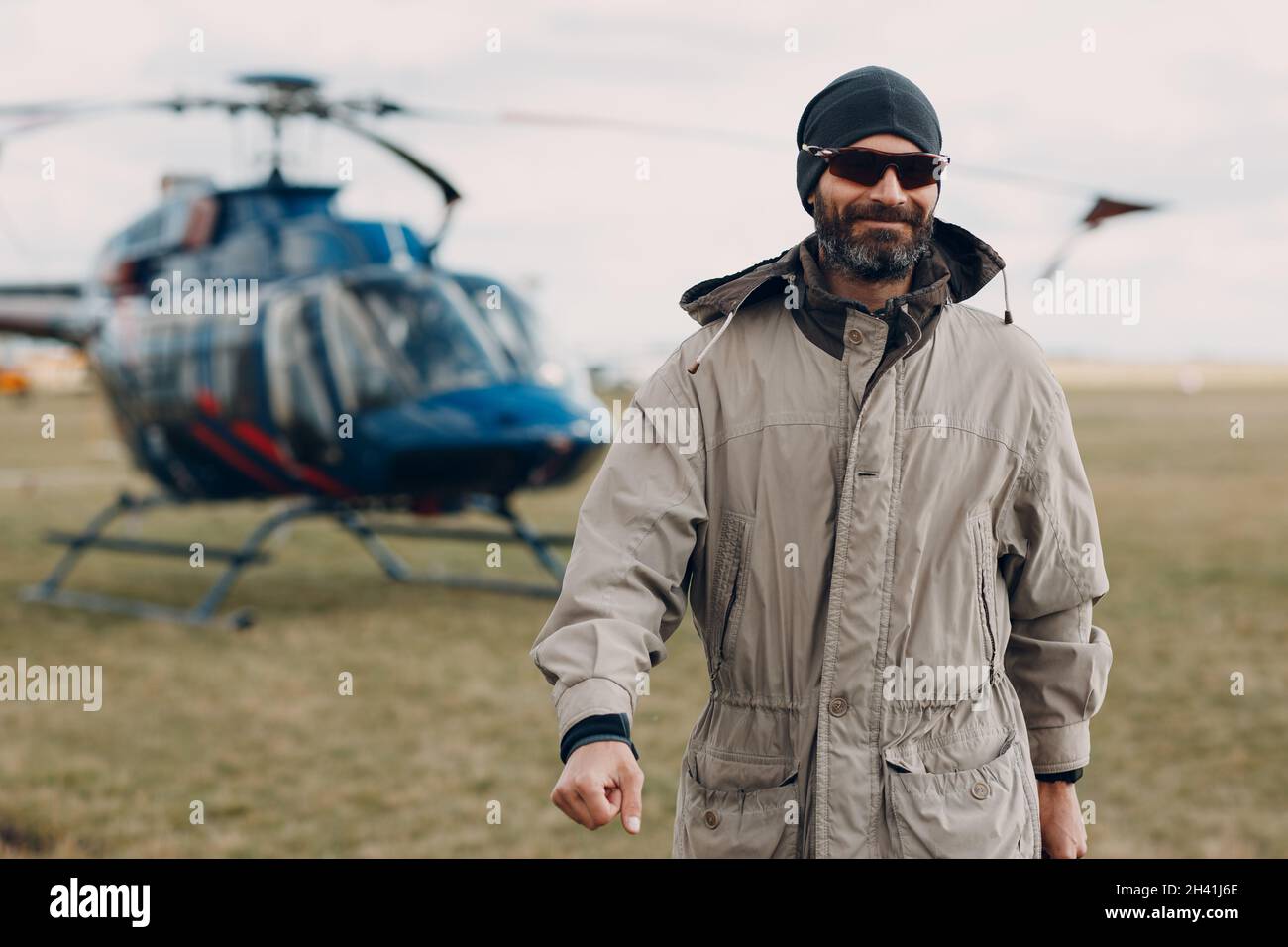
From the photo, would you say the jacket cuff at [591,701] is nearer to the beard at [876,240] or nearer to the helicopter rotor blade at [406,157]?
the beard at [876,240]

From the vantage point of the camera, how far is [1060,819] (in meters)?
2.16

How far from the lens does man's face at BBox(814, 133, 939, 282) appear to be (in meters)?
2.01

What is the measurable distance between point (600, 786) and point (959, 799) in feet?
1.87

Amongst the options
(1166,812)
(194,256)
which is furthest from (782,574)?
(194,256)

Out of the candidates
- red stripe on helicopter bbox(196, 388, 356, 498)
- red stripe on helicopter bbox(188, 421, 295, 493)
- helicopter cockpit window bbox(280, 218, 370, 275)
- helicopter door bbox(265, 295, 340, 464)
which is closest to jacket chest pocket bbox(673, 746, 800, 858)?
helicopter door bbox(265, 295, 340, 464)

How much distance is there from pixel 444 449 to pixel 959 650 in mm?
6110

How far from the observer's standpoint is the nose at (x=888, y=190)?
2000 mm

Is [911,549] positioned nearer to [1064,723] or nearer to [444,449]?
[1064,723]

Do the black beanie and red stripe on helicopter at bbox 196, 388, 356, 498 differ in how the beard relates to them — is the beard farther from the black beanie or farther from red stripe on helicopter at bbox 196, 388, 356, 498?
red stripe on helicopter at bbox 196, 388, 356, 498

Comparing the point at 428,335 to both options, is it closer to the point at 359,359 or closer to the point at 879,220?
the point at 359,359

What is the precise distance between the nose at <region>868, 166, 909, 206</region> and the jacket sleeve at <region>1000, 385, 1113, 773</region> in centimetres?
42

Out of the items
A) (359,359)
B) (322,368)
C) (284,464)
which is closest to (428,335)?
(359,359)

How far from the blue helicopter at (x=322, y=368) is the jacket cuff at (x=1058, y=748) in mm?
5919
